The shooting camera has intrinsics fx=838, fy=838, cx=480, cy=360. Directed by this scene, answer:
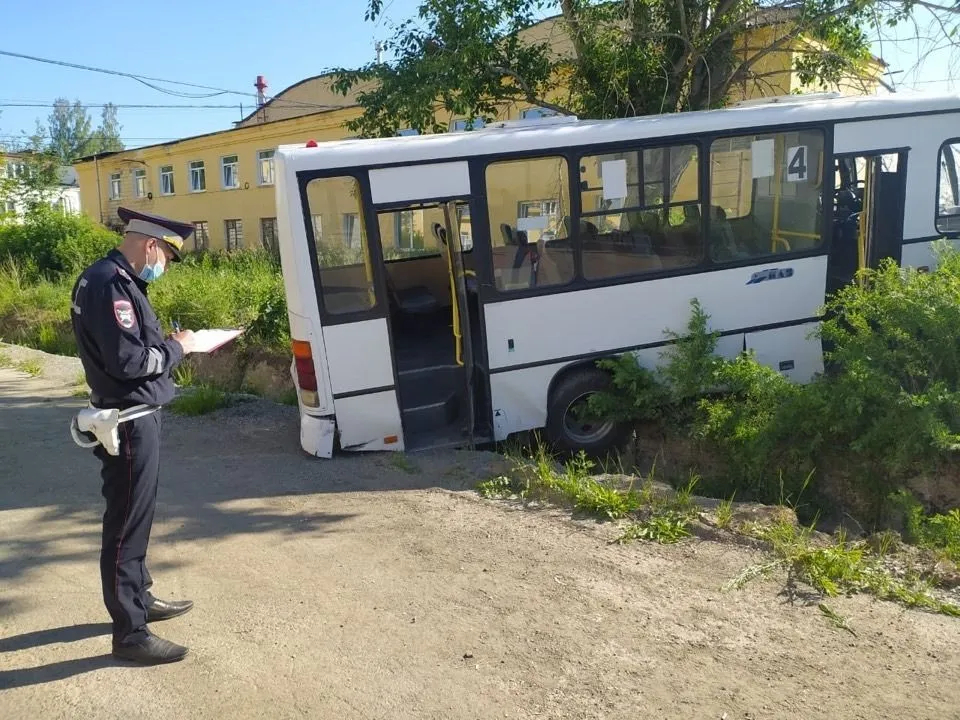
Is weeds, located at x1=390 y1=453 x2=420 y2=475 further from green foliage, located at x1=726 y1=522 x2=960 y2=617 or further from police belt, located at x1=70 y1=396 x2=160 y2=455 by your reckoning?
police belt, located at x1=70 y1=396 x2=160 y2=455

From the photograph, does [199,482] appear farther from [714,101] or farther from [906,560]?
[714,101]

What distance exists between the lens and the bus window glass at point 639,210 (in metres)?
7.22

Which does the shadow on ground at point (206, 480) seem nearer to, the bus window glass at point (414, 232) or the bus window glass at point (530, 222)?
the bus window glass at point (530, 222)

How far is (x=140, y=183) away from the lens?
1615 inches

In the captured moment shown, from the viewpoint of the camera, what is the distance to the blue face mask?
378 cm

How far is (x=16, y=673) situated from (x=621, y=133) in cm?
584

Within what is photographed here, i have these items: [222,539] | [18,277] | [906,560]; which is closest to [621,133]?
[906,560]

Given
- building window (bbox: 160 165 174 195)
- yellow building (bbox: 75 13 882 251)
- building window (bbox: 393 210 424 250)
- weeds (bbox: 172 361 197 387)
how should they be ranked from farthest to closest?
building window (bbox: 160 165 174 195), yellow building (bbox: 75 13 882 251), weeds (bbox: 172 361 197 387), building window (bbox: 393 210 424 250)

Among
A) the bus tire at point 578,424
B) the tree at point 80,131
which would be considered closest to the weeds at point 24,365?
the bus tire at point 578,424

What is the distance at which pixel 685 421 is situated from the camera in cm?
734

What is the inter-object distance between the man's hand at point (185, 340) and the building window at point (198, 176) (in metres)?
35.0

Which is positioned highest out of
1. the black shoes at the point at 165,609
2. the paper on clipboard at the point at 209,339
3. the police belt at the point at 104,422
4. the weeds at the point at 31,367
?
the paper on clipboard at the point at 209,339

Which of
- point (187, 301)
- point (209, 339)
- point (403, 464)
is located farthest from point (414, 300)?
point (187, 301)

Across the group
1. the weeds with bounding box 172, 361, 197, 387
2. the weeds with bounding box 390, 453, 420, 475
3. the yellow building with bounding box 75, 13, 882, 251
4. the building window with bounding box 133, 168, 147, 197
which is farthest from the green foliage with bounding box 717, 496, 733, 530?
the building window with bounding box 133, 168, 147, 197
